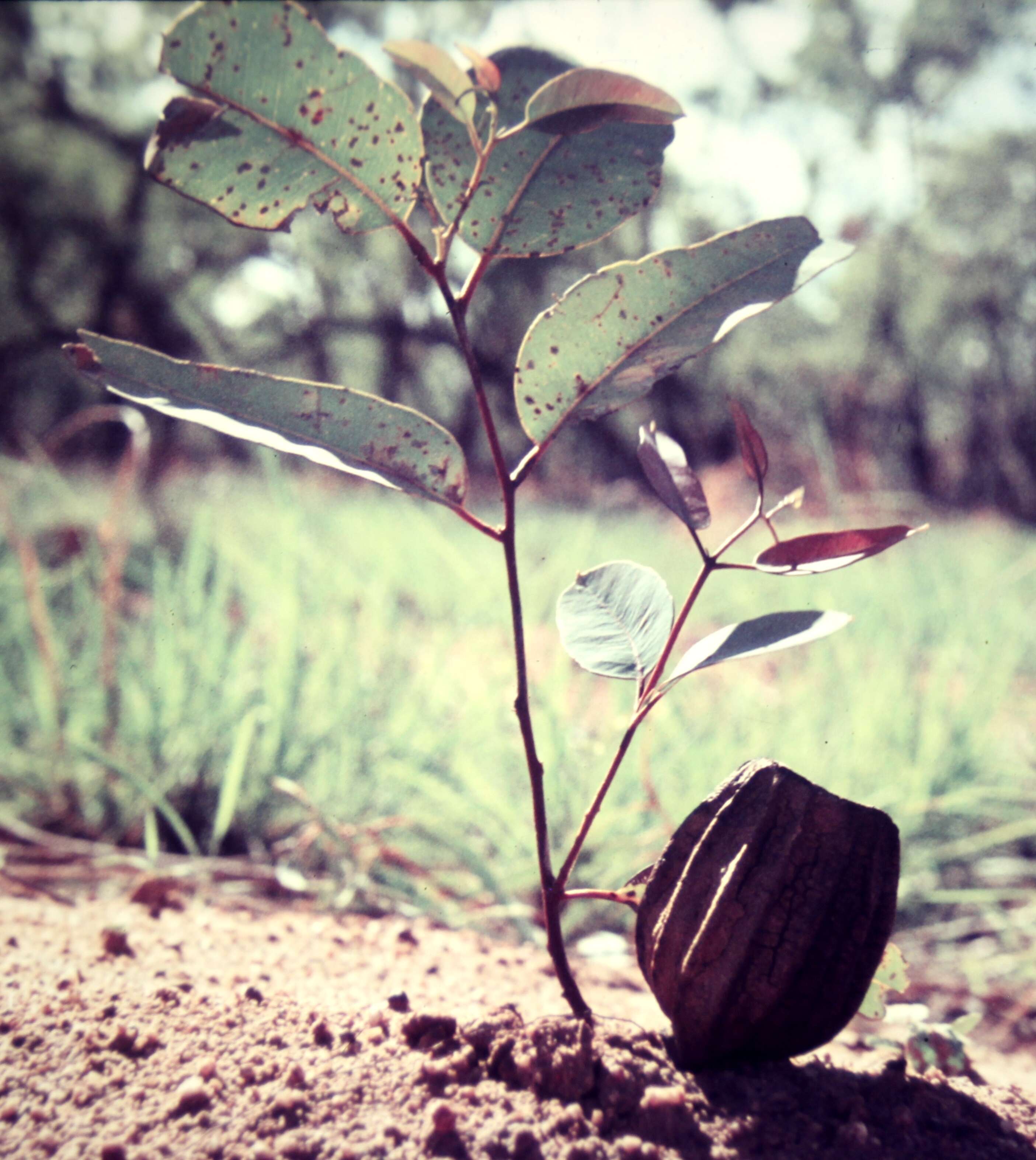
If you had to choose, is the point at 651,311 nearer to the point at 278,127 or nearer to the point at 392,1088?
the point at 278,127

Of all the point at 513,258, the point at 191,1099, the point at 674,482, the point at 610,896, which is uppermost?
the point at 513,258

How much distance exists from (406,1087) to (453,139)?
53 cm

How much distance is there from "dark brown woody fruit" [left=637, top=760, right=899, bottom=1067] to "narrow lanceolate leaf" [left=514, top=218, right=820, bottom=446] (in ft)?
0.85

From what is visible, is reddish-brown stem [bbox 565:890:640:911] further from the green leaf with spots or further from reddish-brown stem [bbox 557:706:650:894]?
the green leaf with spots

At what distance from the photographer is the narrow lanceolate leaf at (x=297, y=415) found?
0.44 meters

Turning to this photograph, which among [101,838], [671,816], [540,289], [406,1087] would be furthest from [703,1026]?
[540,289]

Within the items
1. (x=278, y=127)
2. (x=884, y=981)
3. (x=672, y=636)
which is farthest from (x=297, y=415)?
(x=884, y=981)

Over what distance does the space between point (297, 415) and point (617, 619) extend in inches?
8.9

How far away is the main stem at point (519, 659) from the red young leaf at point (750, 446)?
13cm

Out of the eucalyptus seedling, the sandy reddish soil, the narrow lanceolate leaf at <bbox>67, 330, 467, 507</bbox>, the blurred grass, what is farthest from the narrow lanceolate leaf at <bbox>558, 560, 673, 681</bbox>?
the blurred grass

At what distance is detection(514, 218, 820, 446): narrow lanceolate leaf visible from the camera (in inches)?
18.6

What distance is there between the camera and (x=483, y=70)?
0.41m

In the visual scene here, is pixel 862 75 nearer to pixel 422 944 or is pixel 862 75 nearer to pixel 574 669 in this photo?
pixel 574 669

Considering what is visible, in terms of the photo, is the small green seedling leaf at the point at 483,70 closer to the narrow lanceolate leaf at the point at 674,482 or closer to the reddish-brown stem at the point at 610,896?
the narrow lanceolate leaf at the point at 674,482
